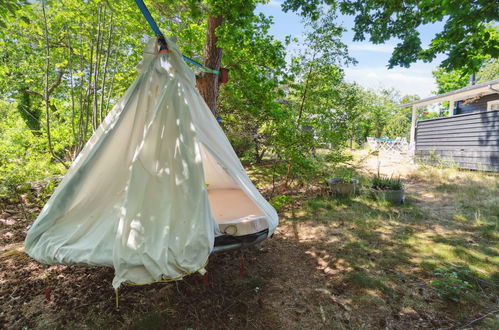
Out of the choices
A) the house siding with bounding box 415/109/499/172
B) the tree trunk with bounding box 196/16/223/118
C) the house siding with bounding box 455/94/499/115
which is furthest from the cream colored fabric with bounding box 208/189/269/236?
the house siding with bounding box 455/94/499/115

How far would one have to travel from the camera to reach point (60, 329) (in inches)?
74.9

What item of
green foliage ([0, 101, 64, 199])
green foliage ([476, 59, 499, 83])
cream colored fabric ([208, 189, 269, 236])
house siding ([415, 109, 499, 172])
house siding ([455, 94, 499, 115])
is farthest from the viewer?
green foliage ([476, 59, 499, 83])

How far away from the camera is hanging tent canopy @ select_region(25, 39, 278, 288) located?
1.67m

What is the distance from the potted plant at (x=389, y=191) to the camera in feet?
16.0

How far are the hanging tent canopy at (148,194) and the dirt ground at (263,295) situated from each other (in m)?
0.65

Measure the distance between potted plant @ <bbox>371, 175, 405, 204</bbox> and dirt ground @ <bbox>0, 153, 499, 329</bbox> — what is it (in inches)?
70.7

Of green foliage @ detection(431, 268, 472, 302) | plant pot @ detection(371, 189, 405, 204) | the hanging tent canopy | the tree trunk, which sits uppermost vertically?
the tree trunk

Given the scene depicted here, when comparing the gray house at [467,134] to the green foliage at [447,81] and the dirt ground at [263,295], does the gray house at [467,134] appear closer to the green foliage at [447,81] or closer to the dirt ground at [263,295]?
the dirt ground at [263,295]

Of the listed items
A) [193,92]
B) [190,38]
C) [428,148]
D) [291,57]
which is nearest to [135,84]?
[193,92]

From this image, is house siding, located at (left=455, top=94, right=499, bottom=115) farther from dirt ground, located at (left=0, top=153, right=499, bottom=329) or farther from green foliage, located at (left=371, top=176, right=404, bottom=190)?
dirt ground, located at (left=0, top=153, right=499, bottom=329)

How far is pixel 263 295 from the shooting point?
91.7 inches

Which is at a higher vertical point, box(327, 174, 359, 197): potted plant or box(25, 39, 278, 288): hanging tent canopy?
box(25, 39, 278, 288): hanging tent canopy

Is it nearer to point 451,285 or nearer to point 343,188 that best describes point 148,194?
point 451,285

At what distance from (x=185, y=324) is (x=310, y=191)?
14.6 ft
